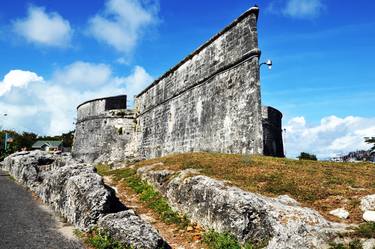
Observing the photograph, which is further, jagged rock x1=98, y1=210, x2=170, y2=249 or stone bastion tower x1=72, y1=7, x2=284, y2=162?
stone bastion tower x1=72, y1=7, x2=284, y2=162

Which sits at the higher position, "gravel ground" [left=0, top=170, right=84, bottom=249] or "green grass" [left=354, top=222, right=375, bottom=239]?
"green grass" [left=354, top=222, right=375, bottom=239]

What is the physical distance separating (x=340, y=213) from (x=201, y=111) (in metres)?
11.9

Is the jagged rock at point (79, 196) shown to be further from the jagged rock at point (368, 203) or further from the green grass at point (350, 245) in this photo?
the jagged rock at point (368, 203)

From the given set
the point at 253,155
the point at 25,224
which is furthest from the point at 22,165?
the point at 253,155

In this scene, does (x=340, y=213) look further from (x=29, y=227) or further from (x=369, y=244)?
(x=29, y=227)

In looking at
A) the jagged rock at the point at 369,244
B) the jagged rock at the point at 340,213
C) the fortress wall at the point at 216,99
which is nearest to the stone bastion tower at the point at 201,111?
the fortress wall at the point at 216,99

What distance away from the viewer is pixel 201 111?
19391mm

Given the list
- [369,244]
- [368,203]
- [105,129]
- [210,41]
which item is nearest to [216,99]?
[210,41]

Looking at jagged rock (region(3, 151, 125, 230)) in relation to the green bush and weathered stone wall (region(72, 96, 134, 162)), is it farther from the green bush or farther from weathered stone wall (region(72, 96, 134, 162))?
weathered stone wall (region(72, 96, 134, 162))

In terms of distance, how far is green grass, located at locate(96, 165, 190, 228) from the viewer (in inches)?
394

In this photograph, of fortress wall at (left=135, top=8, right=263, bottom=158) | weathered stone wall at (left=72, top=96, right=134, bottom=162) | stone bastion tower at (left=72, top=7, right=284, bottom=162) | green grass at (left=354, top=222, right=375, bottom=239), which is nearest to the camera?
green grass at (left=354, top=222, right=375, bottom=239)

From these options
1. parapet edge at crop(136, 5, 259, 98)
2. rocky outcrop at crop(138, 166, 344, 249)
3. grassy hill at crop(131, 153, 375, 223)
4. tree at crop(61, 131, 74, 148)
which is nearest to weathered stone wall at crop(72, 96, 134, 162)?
parapet edge at crop(136, 5, 259, 98)

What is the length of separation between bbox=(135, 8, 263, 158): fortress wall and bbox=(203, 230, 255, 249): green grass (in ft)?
21.9

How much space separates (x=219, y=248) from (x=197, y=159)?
253 inches
